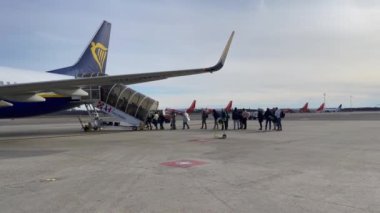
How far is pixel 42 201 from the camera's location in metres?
6.26

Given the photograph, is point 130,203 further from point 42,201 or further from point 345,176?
point 345,176

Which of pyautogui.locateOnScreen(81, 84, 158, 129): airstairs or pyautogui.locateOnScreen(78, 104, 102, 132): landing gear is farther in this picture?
pyautogui.locateOnScreen(78, 104, 102, 132): landing gear

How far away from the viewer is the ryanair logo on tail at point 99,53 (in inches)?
1158

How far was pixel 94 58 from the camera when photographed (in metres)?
29.4

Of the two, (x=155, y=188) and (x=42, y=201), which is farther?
(x=155, y=188)

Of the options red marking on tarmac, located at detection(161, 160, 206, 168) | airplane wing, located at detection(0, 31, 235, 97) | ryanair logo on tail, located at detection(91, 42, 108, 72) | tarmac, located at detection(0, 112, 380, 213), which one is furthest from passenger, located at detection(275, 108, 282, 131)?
red marking on tarmac, located at detection(161, 160, 206, 168)

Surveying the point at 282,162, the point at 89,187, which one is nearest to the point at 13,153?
the point at 89,187

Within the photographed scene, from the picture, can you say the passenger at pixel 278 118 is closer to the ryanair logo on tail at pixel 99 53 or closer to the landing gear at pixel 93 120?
the landing gear at pixel 93 120

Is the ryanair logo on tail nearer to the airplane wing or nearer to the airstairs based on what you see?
the airstairs

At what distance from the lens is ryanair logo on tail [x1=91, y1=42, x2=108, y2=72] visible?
29.4 m

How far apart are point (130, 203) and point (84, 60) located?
24162 millimetres

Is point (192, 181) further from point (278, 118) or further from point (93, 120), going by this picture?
point (93, 120)

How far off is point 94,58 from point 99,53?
972mm

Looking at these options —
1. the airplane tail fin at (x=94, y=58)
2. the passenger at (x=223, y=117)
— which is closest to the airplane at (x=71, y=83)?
the airplane tail fin at (x=94, y=58)
